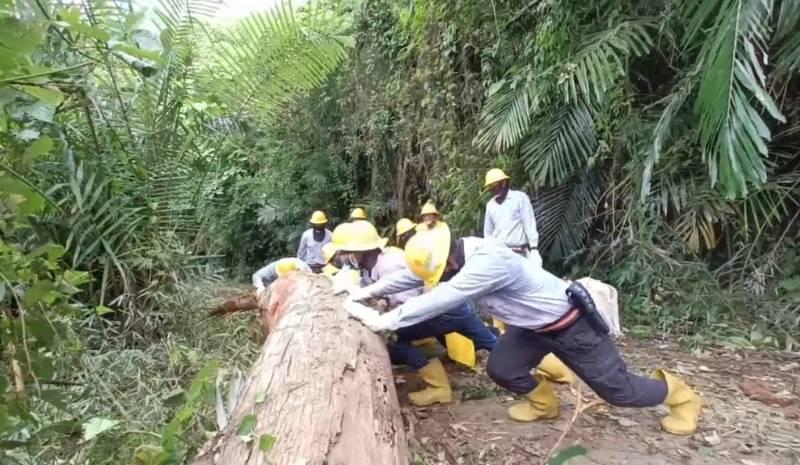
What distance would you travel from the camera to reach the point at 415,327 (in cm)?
434

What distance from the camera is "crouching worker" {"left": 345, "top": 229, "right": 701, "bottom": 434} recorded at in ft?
10.5

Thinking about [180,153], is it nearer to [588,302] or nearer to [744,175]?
[588,302]

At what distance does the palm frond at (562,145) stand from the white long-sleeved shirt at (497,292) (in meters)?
3.74

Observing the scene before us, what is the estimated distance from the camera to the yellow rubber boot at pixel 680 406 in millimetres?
3445

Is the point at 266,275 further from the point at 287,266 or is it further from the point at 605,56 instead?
the point at 605,56

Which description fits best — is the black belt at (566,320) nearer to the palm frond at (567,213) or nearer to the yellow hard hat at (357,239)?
the yellow hard hat at (357,239)

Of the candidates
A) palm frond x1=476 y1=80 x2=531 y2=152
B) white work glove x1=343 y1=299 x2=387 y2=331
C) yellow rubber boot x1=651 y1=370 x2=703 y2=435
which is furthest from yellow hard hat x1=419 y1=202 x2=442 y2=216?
yellow rubber boot x1=651 y1=370 x2=703 y2=435

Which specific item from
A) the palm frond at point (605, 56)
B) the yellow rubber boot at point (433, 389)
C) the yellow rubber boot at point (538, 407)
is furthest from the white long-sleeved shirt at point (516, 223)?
the yellow rubber boot at point (538, 407)

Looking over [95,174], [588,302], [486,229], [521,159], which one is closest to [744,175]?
[588,302]

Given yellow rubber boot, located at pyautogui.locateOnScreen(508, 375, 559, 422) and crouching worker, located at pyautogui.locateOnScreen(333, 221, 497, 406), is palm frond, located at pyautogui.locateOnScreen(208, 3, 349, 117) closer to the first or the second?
crouching worker, located at pyautogui.locateOnScreen(333, 221, 497, 406)

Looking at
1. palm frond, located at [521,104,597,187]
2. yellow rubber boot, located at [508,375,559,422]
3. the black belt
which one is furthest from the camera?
palm frond, located at [521,104,597,187]

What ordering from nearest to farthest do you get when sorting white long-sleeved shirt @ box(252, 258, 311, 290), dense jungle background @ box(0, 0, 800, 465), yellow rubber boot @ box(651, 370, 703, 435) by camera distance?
dense jungle background @ box(0, 0, 800, 465) → yellow rubber boot @ box(651, 370, 703, 435) → white long-sleeved shirt @ box(252, 258, 311, 290)

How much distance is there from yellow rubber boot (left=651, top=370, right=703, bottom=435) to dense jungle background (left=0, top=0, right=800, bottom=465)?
142 centimetres

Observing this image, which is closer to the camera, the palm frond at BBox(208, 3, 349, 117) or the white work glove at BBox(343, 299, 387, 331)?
the white work glove at BBox(343, 299, 387, 331)
